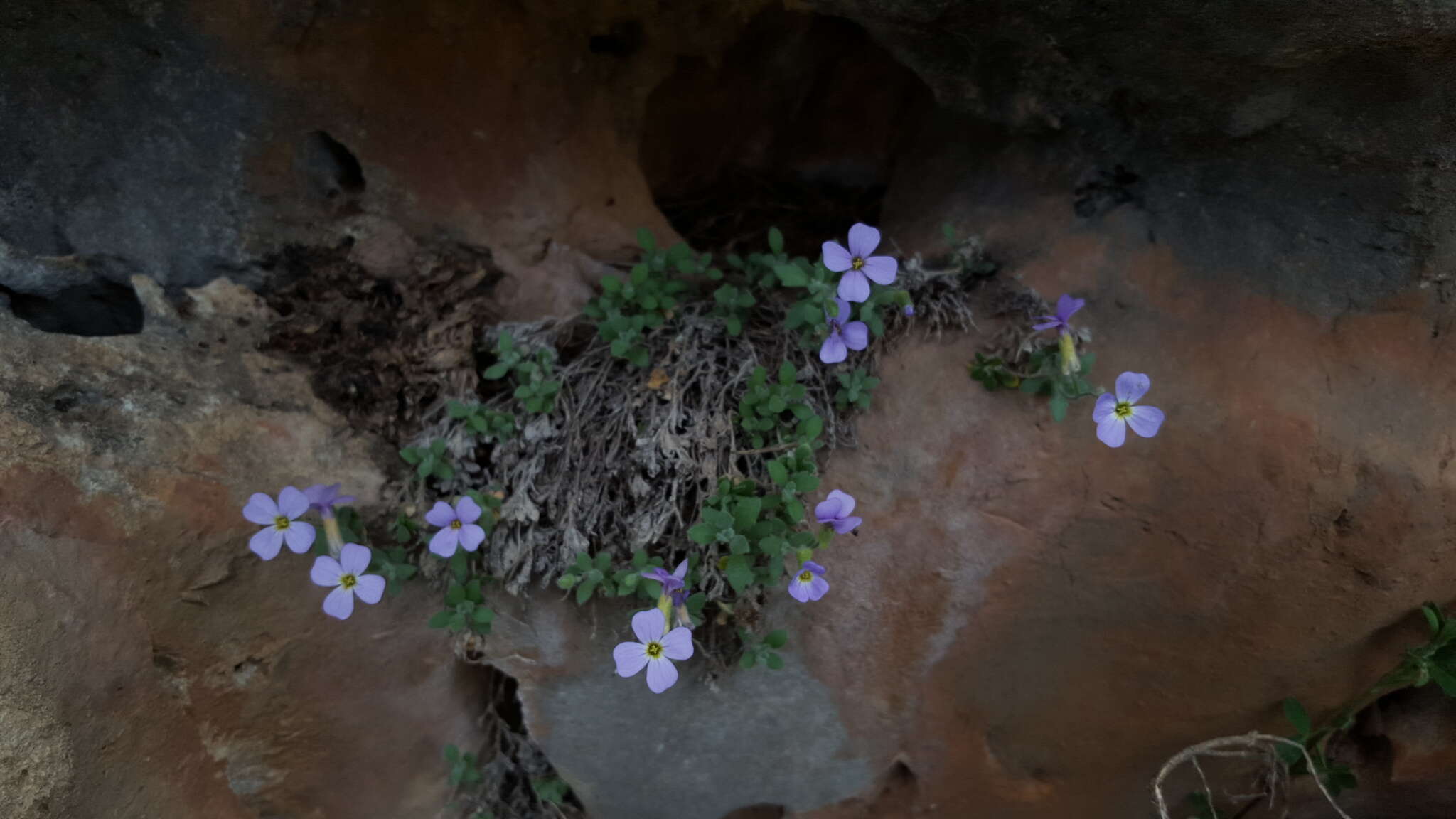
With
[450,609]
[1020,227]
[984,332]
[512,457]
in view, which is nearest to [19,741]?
[450,609]

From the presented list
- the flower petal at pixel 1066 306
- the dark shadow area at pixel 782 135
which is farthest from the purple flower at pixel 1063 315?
the dark shadow area at pixel 782 135

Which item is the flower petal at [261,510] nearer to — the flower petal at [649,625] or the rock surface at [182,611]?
the rock surface at [182,611]

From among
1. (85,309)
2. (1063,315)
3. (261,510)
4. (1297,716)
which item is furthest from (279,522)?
(1297,716)

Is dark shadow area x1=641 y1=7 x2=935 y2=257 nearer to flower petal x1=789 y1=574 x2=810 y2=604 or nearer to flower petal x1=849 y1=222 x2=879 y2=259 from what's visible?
flower petal x1=849 y1=222 x2=879 y2=259

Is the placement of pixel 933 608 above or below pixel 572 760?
above

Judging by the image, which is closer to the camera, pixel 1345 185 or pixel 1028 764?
pixel 1345 185

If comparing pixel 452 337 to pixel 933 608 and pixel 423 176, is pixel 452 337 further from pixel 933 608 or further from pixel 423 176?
pixel 933 608

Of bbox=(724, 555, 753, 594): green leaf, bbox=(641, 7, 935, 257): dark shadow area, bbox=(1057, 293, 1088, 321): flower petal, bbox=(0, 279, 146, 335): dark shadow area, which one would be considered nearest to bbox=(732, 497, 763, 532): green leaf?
bbox=(724, 555, 753, 594): green leaf
